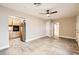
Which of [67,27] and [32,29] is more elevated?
[67,27]

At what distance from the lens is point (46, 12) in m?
3.80

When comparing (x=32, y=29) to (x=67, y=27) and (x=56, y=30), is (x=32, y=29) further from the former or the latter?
(x=67, y=27)

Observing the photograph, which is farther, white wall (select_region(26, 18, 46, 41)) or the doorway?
white wall (select_region(26, 18, 46, 41))

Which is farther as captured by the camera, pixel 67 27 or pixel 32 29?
pixel 32 29

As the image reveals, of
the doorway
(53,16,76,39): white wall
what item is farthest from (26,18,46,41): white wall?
(53,16,76,39): white wall

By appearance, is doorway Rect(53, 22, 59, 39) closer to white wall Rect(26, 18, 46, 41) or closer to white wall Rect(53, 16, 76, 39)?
white wall Rect(53, 16, 76, 39)

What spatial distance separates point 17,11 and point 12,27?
726 mm

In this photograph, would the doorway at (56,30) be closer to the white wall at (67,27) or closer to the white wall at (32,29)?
the white wall at (67,27)

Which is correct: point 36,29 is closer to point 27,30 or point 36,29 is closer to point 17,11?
point 27,30

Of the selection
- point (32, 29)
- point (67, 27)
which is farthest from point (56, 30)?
point (32, 29)

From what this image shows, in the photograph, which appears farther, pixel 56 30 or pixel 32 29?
pixel 32 29

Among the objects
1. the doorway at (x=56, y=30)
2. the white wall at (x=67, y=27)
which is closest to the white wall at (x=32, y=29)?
the doorway at (x=56, y=30)

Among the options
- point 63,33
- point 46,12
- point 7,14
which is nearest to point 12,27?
point 7,14

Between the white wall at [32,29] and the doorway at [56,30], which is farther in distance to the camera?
the white wall at [32,29]
